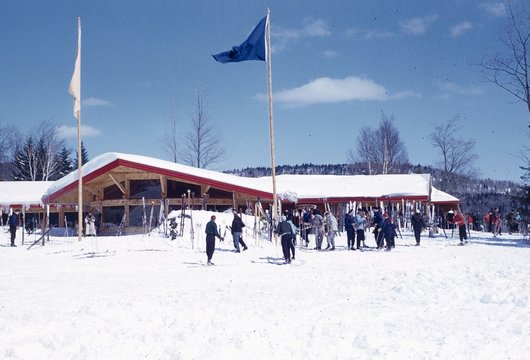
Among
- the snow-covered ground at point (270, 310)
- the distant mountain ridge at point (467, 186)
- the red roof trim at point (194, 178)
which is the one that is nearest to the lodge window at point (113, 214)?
the red roof trim at point (194, 178)

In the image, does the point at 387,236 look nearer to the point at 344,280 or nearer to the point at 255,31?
the point at 344,280

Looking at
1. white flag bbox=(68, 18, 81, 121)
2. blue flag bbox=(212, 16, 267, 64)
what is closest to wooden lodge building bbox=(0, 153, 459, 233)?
white flag bbox=(68, 18, 81, 121)

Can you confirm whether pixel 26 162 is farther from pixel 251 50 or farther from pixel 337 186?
pixel 251 50

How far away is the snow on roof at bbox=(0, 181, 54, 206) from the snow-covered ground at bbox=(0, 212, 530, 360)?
23.4 metres

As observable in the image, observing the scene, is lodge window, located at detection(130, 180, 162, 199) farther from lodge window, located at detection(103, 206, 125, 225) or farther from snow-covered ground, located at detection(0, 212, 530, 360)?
snow-covered ground, located at detection(0, 212, 530, 360)

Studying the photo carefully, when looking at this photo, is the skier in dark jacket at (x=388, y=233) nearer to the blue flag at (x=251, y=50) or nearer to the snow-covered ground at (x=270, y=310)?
the snow-covered ground at (x=270, y=310)

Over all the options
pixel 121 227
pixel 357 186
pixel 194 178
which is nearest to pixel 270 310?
pixel 194 178

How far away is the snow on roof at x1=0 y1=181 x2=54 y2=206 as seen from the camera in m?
36.1

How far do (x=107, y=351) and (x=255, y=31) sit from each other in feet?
51.7

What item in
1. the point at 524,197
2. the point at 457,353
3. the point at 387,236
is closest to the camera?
the point at 457,353

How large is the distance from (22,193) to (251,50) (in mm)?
28169

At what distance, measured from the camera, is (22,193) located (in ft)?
130

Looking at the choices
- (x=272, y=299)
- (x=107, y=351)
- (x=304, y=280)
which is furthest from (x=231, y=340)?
(x=304, y=280)

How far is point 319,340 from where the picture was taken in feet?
20.5
